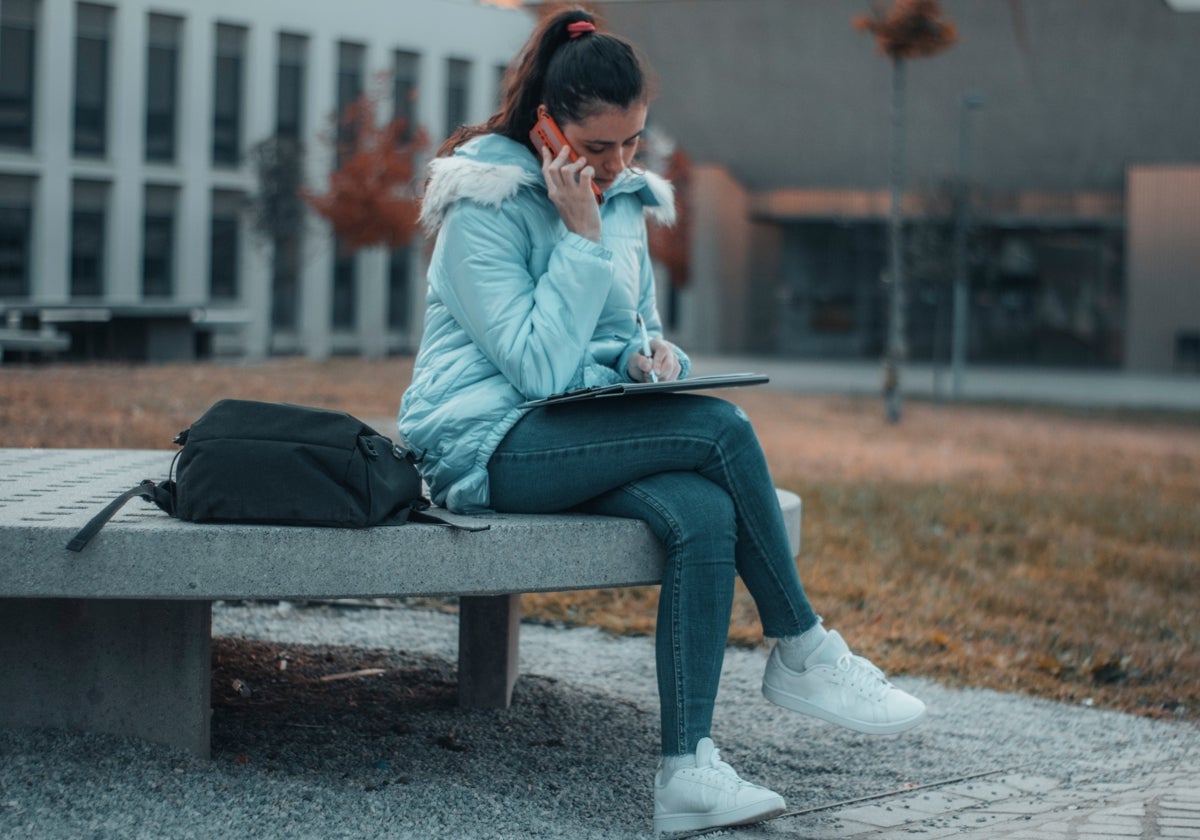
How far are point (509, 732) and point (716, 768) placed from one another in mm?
937

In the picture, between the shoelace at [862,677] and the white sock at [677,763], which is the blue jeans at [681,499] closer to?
the white sock at [677,763]

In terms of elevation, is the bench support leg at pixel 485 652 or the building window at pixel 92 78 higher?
the building window at pixel 92 78

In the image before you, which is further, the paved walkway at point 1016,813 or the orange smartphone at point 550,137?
the orange smartphone at point 550,137

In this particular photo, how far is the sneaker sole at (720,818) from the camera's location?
3.13 meters

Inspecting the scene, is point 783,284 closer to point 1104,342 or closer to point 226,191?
point 1104,342

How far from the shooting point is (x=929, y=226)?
94.5 feet

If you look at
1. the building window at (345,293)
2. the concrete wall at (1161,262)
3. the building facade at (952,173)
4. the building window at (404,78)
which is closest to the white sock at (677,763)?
the building facade at (952,173)

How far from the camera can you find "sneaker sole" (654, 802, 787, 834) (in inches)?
123

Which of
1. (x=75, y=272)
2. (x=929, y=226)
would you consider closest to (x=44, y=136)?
(x=75, y=272)

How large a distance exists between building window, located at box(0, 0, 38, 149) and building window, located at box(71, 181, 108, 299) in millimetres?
5140

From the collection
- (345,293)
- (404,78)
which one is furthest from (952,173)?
(345,293)

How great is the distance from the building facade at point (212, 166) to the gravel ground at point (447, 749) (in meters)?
15.4

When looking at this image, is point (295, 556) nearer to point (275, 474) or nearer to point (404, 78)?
point (275, 474)

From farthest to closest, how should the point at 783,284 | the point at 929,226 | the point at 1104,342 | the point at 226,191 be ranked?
the point at 783,284 → the point at 1104,342 → the point at 226,191 → the point at 929,226
